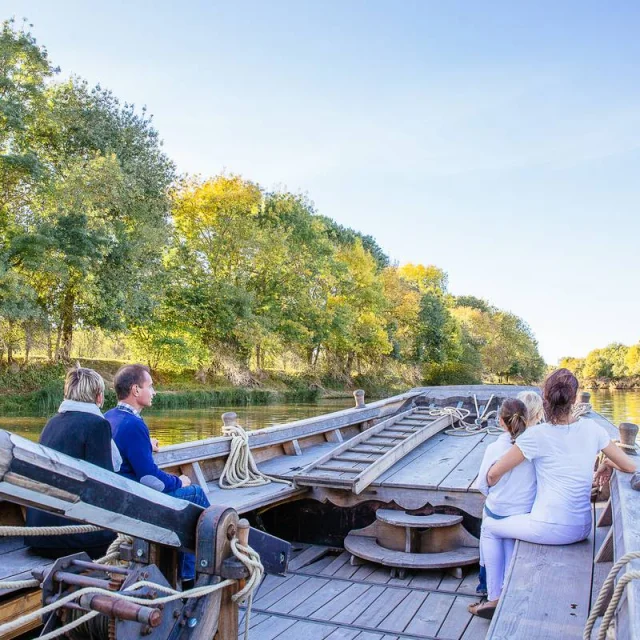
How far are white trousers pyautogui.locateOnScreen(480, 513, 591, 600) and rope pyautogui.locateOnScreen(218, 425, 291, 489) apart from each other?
209 centimetres

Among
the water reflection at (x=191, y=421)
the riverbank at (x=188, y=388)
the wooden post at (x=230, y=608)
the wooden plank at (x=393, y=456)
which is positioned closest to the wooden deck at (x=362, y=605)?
the wooden plank at (x=393, y=456)

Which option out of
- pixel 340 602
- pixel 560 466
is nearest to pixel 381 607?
pixel 340 602

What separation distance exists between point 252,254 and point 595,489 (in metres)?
25.6

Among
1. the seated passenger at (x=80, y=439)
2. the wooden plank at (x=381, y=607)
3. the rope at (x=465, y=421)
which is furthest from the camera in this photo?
the rope at (x=465, y=421)

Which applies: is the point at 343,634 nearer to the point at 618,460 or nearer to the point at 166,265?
the point at 618,460

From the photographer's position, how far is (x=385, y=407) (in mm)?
8953

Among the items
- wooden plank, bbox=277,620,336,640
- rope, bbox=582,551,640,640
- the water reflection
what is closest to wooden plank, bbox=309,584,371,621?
wooden plank, bbox=277,620,336,640

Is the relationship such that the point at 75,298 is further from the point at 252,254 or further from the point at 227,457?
the point at 227,457

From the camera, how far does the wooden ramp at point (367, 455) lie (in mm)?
4673

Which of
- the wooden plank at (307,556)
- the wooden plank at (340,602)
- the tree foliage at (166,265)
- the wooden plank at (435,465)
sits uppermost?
the tree foliage at (166,265)

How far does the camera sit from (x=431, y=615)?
12.0 ft

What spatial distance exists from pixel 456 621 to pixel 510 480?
92 centimetres

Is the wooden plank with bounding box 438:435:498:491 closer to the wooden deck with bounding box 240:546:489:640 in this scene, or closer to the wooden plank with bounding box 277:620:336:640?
the wooden deck with bounding box 240:546:489:640

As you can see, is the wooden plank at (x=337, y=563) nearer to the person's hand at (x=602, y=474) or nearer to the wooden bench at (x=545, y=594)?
the wooden bench at (x=545, y=594)
